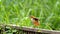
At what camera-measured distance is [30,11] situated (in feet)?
11.4

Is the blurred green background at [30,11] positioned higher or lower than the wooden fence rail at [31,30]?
higher

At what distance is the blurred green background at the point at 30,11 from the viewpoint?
10.5ft

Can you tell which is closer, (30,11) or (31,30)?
(31,30)

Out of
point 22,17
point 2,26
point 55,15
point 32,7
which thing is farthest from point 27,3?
point 2,26

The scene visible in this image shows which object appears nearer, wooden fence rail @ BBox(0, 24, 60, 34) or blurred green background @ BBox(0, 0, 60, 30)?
wooden fence rail @ BBox(0, 24, 60, 34)

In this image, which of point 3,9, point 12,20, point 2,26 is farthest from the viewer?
point 3,9

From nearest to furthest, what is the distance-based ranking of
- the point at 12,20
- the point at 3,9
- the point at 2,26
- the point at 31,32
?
the point at 31,32, the point at 2,26, the point at 12,20, the point at 3,9

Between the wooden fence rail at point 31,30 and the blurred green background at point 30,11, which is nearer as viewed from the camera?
the wooden fence rail at point 31,30

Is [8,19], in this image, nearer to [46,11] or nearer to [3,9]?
[3,9]

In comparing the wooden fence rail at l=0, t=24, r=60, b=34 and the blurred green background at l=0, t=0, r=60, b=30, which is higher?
the blurred green background at l=0, t=0, r=60, b=30

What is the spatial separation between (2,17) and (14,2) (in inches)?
21.1

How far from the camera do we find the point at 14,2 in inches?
145

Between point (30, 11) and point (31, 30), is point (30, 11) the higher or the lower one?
the higher one

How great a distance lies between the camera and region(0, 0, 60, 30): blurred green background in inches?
126
